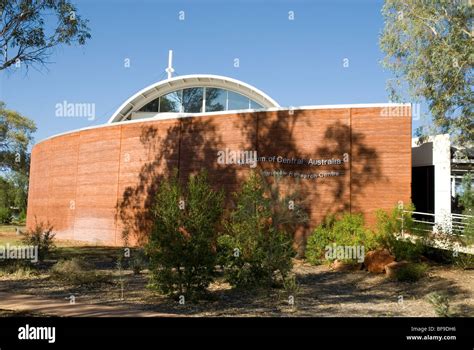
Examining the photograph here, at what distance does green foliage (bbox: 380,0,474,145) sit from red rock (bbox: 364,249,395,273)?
6.91m

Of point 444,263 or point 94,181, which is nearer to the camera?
point 444,263

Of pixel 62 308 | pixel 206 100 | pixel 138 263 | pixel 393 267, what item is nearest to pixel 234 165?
pixel 138 263

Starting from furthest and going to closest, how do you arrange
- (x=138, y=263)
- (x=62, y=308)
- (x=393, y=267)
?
1. (x=393, y=267)
2. (x=138, y=263)
3. (x=62, y=308)

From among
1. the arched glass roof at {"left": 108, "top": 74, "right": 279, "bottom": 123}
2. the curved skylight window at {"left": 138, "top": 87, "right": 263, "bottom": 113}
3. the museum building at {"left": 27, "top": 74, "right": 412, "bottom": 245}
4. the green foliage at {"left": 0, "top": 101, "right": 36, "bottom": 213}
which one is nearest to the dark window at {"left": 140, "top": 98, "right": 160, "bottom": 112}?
the arched glass roof at {"left": 108, "top": 74, "right": 279, "bottom": 123}

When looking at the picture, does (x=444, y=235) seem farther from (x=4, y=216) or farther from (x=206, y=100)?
(x=4, y=216)

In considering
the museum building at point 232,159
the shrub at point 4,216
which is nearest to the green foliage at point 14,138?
the shrub at point 4,216

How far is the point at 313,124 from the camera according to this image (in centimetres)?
2016

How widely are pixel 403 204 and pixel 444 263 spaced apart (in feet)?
8.80

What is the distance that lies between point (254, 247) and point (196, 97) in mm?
21770

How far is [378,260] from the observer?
16.0 meters

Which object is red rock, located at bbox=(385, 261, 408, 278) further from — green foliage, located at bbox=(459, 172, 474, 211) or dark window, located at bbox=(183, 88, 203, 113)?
dark window, located at bbox=(183, 88, 203, 113)

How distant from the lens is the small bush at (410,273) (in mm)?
14484
